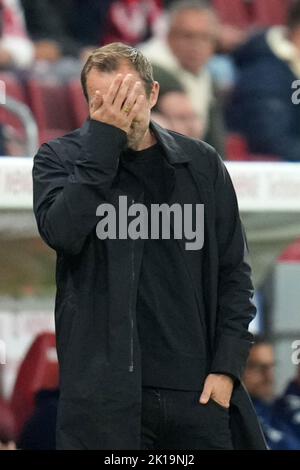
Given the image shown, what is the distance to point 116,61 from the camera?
2.72 metres

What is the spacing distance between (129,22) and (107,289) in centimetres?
405

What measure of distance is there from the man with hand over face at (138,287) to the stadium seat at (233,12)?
13.9ft

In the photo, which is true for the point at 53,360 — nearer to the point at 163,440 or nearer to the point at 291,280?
the point at 291,280

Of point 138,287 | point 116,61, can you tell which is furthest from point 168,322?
point 116,61

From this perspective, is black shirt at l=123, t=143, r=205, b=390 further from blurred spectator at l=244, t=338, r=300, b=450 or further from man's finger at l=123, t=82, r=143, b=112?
blurred spectator at l=244, t=338, r=300, b=450

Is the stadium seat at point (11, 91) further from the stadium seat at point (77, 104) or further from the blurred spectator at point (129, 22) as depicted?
the blurred spectator at point (129, 22)

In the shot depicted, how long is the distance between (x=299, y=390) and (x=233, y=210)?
7.67 feet

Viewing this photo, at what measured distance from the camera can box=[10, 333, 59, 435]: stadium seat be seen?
480 cm

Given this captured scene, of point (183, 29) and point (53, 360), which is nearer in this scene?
point (53, 360)

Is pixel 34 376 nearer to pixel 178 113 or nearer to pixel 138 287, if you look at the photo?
pixel 178 113

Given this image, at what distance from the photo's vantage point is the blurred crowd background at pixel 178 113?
4867 millimetres

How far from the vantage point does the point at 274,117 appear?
6.12 meters
